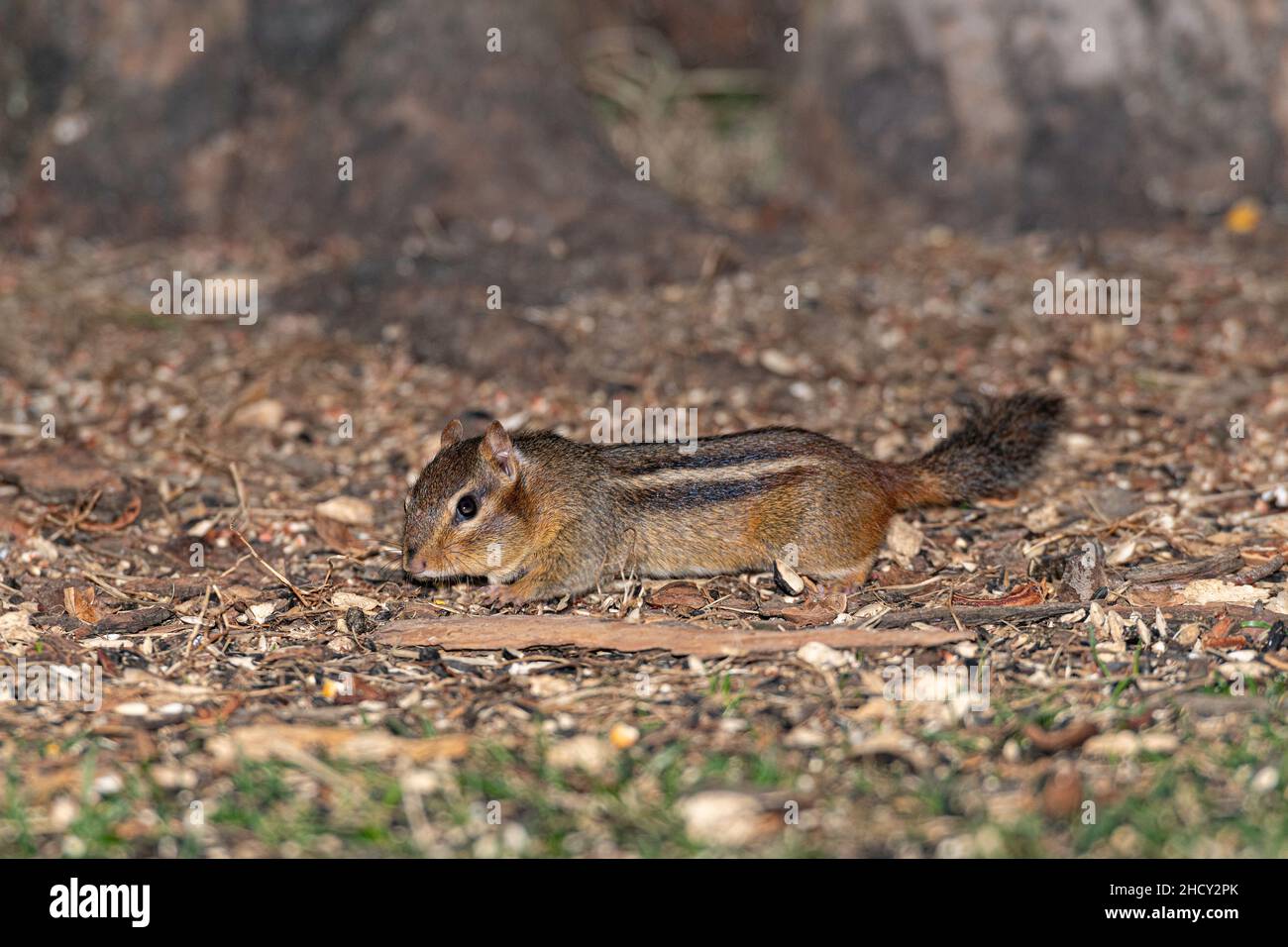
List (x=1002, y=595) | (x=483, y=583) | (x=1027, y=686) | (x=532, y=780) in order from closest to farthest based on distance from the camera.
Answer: (x=532, y=780) → (x=1027, y=686) → (x=1002, y=595) → (x=483, y=583)

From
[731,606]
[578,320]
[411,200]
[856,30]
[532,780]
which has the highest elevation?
[856,30]

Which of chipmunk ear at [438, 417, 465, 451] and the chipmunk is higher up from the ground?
chipmunk ear at [438, 417, 465, 451]

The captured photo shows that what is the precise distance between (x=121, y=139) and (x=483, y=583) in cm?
525

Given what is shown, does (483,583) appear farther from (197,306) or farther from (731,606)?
(197,306)

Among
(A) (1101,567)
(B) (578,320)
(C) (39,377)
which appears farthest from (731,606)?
(C) (39,377)

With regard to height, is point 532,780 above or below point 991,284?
below

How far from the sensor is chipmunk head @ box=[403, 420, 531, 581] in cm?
592

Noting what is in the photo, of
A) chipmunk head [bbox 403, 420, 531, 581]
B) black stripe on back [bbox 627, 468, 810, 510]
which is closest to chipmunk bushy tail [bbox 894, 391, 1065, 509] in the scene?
black stripe on back [bbox 627, 468, 810, 510]

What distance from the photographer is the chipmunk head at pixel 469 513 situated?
5922 mm

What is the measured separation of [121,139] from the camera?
32.2 ft

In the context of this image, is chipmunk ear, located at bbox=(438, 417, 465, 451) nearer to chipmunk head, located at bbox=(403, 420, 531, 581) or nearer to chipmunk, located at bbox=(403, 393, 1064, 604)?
chipmunk, located at bbox=(403, 393, 1064, 604)

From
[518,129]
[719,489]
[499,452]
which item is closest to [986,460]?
[719,489]

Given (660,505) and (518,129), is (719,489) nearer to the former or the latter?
(660,505)

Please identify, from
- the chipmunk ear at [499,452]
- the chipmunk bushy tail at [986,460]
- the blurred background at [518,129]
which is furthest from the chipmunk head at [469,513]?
the blurred background at [518,129]
